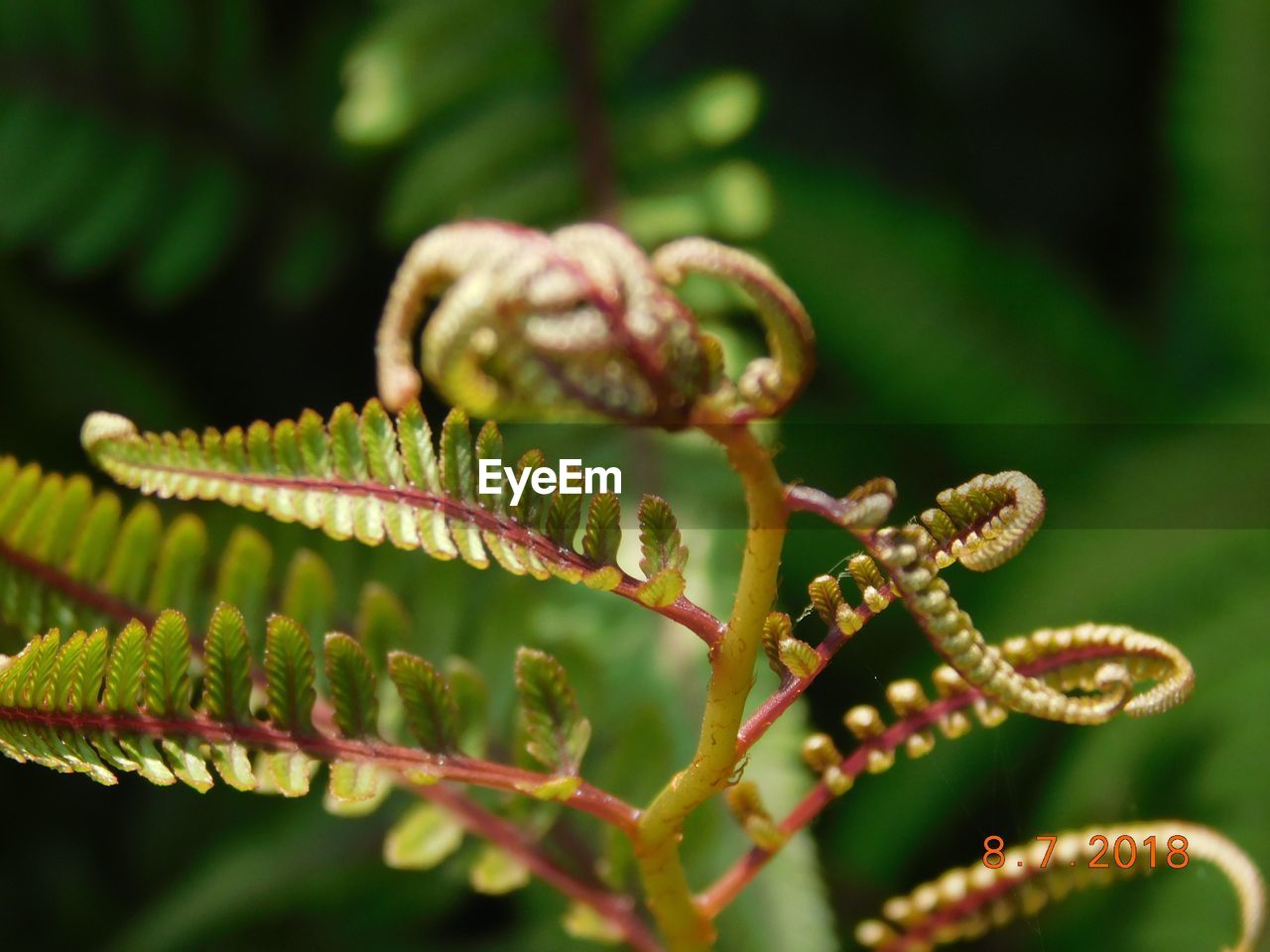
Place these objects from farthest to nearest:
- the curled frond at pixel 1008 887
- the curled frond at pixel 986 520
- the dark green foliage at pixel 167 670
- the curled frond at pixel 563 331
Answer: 1. the curled frond at pixel 1008 887
2. the dark green foliage at pixel 167 670
3. the curled frond at pixel 986 520
4. the curled frond at pixel 563 331

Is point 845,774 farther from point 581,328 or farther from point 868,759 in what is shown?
point 581,328

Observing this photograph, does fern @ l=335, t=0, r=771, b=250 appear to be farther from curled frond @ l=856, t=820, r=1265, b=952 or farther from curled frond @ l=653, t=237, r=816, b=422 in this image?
curled frond @ l=653, t=237, r=816, b=422

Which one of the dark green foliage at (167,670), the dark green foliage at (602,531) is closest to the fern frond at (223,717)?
the dark green foliage at (167,670)

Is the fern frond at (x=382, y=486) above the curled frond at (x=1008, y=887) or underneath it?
above

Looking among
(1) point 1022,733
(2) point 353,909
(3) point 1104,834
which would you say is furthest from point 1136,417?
(2) point 353,909

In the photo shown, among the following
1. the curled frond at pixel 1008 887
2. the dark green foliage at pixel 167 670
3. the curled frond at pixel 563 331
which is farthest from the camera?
the curled frond at pixel 1008 887

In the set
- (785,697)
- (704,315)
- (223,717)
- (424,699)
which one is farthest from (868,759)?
(704,315)

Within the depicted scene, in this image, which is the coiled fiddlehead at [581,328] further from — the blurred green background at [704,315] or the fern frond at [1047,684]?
the blurred green background at [704,315]
